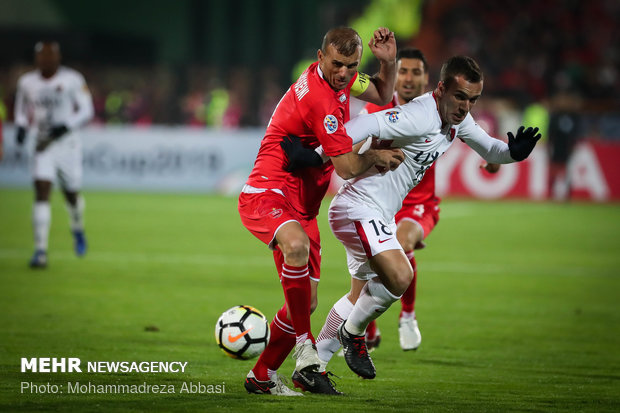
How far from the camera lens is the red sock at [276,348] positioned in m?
5.46

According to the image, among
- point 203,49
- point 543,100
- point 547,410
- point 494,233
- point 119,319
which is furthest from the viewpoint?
point 203,49

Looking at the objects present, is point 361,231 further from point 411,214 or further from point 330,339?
point 411,214

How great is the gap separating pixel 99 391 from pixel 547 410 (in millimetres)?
2540

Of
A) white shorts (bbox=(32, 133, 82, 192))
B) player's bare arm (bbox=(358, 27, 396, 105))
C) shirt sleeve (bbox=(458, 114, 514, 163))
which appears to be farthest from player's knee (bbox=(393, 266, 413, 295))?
white shorts (bbox=(32, 133, 82, 192))

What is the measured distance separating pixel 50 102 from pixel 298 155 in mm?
7050

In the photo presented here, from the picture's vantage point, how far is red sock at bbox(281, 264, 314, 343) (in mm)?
5320

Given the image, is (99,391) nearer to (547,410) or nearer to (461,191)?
(547,410)

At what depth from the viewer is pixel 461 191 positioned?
73.3 feet

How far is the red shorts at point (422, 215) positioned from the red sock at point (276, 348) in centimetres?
228

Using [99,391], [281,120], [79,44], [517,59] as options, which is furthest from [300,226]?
[79,44]

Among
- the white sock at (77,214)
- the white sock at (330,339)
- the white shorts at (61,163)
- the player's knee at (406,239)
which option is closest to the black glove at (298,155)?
the white sock at (330,339)

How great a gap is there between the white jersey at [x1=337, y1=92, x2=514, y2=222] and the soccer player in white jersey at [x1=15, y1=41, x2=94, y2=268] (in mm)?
6439

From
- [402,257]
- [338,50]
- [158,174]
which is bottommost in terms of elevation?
[158,174]

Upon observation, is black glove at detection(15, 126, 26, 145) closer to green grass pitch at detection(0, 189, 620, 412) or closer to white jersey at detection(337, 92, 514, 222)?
green grass pitch at detection(0, 189, 620, 412)
